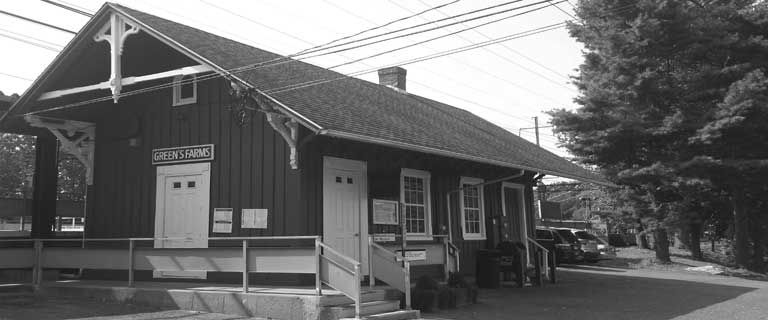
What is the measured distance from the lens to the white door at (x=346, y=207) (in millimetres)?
11797

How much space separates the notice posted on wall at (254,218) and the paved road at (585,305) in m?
1.97

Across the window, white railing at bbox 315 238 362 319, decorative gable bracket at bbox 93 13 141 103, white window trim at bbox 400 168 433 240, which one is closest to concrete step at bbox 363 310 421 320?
white railing at bbox 315 238 362 319

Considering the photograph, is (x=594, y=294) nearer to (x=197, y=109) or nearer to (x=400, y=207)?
(x=400, y=207)

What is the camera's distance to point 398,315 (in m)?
9.98

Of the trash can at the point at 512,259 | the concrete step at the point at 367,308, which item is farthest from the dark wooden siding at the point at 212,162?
the trash can at the point at 512,259

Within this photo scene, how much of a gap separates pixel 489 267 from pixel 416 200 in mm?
2556

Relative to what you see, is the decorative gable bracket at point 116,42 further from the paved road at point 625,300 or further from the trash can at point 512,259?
the trash can at point 512,259

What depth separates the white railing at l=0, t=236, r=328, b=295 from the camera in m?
10.2

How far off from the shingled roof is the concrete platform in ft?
8.42

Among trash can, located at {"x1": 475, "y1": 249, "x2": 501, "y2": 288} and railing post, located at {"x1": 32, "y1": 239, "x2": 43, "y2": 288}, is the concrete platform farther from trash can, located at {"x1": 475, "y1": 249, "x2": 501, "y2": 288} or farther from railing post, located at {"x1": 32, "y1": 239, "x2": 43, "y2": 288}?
trash can, located at {"x1": 475, "y1": 249, "x2": 501, "y2": 288}

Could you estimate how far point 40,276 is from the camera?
13234 millimetres

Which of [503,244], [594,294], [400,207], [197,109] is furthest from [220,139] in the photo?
[594,294]

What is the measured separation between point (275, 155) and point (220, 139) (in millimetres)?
1578

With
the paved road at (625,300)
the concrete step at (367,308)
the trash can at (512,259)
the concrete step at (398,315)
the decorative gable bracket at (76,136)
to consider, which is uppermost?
the decorative gable bracket at (76,136)
